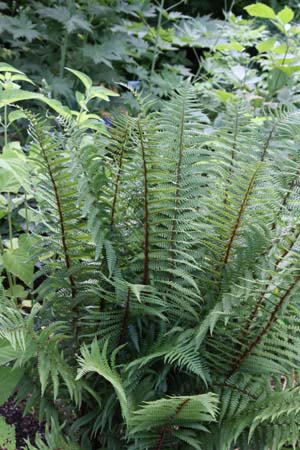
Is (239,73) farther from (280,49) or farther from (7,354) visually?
(7,354)

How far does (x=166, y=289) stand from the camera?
1256 millimetres

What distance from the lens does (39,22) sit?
273 cm

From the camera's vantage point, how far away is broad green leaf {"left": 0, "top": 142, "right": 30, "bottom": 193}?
46.1 inches

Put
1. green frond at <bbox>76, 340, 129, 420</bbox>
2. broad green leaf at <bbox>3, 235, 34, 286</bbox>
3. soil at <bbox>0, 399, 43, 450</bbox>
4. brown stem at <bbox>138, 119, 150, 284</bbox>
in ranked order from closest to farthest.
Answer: green frond at <bbox>76, 340, 129, 420</bbox> < brown stem at <bbox>138, 119, 150, 284</bbox> < broad green leaf at <bbox>3, 235, 34, 286</bbox> < soil at <bbox>0, 399, 43, 450</bbox>

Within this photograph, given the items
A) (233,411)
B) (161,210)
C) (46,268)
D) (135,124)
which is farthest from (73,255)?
(233,411)

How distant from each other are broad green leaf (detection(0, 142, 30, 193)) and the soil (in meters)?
0.65

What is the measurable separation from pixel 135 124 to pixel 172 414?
1.82ft

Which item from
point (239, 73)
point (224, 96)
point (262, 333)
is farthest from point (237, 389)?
point (239, 73)

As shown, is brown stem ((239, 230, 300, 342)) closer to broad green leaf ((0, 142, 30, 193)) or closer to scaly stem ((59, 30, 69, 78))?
broad green leaf ((0, 142, 30, 193))

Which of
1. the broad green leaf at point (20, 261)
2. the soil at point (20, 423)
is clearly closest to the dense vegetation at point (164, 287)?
the broad green leaf at point (20, 261)

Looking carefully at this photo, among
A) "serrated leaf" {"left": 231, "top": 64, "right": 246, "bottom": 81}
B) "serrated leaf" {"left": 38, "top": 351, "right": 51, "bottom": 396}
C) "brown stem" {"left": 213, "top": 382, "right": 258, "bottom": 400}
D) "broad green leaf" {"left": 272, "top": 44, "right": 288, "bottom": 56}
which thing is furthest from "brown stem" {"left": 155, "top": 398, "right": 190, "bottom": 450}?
"serrated leaf" {"left": 231, "top": 64, "right": 246, "bottom": 81}

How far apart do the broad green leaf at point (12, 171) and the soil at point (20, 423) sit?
2.14 feet

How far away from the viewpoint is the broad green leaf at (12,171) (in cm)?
117

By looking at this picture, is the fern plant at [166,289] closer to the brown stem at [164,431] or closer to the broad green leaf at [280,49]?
the brown stem at [164,431]
